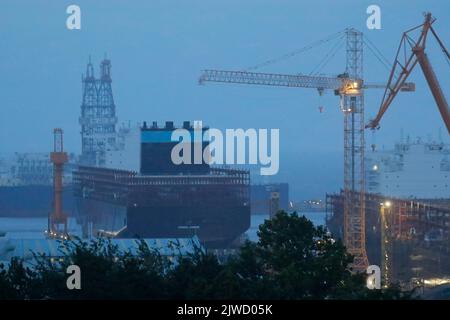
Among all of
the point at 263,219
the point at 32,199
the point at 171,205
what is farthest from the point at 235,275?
the point at 32,199

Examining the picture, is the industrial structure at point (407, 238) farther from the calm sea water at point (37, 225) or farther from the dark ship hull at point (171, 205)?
the dark ship hull at point (171, 205)

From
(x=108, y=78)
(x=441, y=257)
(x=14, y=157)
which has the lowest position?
(x=441, y=257)

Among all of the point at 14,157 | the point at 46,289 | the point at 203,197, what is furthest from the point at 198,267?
the point at 14,157

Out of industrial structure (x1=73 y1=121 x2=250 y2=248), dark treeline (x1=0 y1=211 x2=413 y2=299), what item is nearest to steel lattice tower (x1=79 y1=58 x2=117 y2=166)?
industrial structure (x1=73 y1=121 x2=250 y2=248)

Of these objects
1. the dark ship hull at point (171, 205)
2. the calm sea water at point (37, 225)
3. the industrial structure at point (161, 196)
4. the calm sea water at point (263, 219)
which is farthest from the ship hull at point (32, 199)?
the calm sea water at point (263, 219)

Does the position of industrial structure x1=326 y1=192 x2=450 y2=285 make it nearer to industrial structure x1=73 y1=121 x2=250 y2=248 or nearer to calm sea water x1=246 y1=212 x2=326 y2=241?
calm sea water x1=246 y1=212 x2=326 y2=241

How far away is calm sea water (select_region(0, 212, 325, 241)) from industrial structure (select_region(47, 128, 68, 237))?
0.11m

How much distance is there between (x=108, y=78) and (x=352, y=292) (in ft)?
21.9

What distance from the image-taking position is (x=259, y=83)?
14047 mm

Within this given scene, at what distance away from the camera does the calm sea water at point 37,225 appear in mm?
12320

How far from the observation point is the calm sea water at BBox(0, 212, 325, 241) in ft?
40.4

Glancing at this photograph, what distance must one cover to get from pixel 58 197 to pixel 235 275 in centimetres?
817
